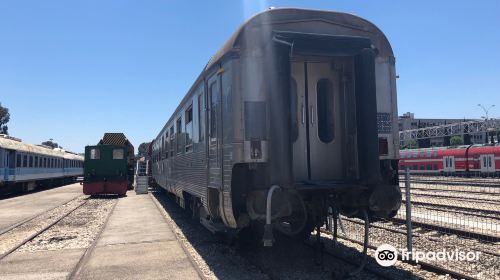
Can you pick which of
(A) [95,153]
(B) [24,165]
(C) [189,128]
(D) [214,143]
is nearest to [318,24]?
(D) [214,143]

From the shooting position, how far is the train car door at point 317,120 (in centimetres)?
632

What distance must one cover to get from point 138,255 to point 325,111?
423 cm

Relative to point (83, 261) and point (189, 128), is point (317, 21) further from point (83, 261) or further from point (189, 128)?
point (83, 261)

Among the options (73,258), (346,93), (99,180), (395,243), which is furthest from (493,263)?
(99,180)

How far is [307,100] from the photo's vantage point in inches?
251

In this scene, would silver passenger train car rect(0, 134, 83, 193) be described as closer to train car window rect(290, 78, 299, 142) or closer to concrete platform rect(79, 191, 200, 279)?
concrete platform rect(79, 191, 200, 279)

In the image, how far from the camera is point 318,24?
235 inches

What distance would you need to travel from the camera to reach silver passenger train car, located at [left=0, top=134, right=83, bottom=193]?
23.3 meters

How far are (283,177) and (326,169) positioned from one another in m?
1.36

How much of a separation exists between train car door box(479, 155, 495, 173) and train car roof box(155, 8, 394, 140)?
102ft

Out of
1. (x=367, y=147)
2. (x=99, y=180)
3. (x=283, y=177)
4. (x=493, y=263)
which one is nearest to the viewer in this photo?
(x=283, y=177)

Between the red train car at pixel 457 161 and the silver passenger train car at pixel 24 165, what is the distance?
25.6 m

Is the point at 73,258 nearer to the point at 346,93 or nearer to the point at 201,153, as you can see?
the point at 201,153

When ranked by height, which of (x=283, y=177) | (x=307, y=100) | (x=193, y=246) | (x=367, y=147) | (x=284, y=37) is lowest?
(x=193, y=246)
